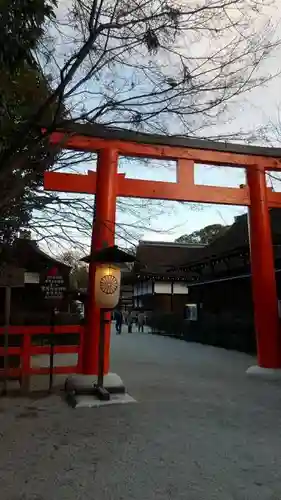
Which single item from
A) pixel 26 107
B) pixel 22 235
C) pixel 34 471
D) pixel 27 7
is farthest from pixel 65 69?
pixel 22 235

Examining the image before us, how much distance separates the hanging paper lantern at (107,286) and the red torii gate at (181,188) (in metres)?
0.56

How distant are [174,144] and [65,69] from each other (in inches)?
168

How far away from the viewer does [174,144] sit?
29.7ft

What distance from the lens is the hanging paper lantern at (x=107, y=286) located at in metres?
7.48

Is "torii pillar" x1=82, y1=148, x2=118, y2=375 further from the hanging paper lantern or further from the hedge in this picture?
the hedge

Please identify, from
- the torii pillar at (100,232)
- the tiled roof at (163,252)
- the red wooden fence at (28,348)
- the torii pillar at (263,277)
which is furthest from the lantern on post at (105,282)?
the tiled roof at (163,252)

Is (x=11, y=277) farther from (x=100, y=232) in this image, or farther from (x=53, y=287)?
(x=100, y=232)

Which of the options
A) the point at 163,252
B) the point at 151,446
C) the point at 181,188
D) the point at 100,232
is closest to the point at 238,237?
the point at 181,188

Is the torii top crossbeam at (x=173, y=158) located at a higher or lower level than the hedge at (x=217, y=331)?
higher

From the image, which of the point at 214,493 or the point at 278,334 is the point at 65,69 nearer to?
the point at 214,493

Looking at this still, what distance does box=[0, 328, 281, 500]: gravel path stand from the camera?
3.71m

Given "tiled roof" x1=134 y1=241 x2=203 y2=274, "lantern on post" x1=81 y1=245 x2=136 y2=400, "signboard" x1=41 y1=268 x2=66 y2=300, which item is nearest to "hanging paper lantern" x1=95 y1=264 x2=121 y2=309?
"lantern on post" x1=81 y1=245 x2=136 y2=400

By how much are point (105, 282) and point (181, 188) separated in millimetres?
2875

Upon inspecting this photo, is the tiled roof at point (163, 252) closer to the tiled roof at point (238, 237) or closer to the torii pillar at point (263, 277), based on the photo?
the tiled roof at point (238, 237)
